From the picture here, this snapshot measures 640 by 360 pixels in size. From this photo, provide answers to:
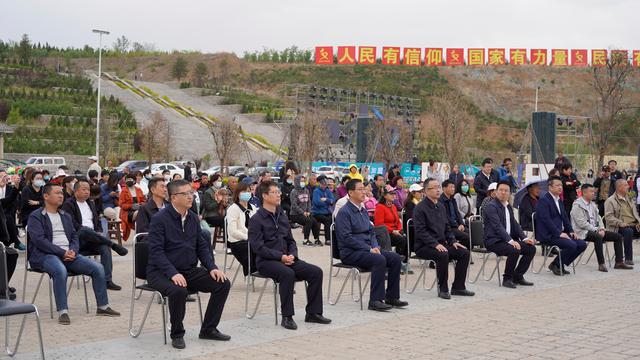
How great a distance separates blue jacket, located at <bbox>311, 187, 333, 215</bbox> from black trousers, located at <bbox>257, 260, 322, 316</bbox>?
822 cm

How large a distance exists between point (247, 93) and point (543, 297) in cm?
7845

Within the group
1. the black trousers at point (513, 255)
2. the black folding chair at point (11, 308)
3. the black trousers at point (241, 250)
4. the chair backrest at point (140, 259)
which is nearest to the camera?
the black folding chair at point (11, 308)

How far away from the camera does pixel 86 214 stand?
999 cm

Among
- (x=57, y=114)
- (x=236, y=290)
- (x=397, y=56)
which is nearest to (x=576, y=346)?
(x=236, y=290)

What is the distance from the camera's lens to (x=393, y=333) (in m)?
8.02

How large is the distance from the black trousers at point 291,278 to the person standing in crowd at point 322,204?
8.18 m

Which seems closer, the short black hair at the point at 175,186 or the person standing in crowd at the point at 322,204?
the short black hair at the point at 175,186

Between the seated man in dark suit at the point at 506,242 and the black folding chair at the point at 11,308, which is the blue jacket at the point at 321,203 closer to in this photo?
the seated man in dark suit at the point at 506,242

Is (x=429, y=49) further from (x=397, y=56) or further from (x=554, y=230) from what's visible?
(x=554, y=230)

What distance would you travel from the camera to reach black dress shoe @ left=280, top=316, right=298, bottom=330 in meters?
8.10

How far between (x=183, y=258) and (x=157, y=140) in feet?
150

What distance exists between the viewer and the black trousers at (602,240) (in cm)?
1317

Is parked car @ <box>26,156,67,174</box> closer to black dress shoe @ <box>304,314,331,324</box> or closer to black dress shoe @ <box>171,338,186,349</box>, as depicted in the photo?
black dress shoe @ <box>304,314,331,324</box>

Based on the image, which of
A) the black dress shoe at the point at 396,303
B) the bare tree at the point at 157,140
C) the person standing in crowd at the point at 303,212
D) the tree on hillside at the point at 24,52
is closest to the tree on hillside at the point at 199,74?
the tree on hillside at the point at 24,52
